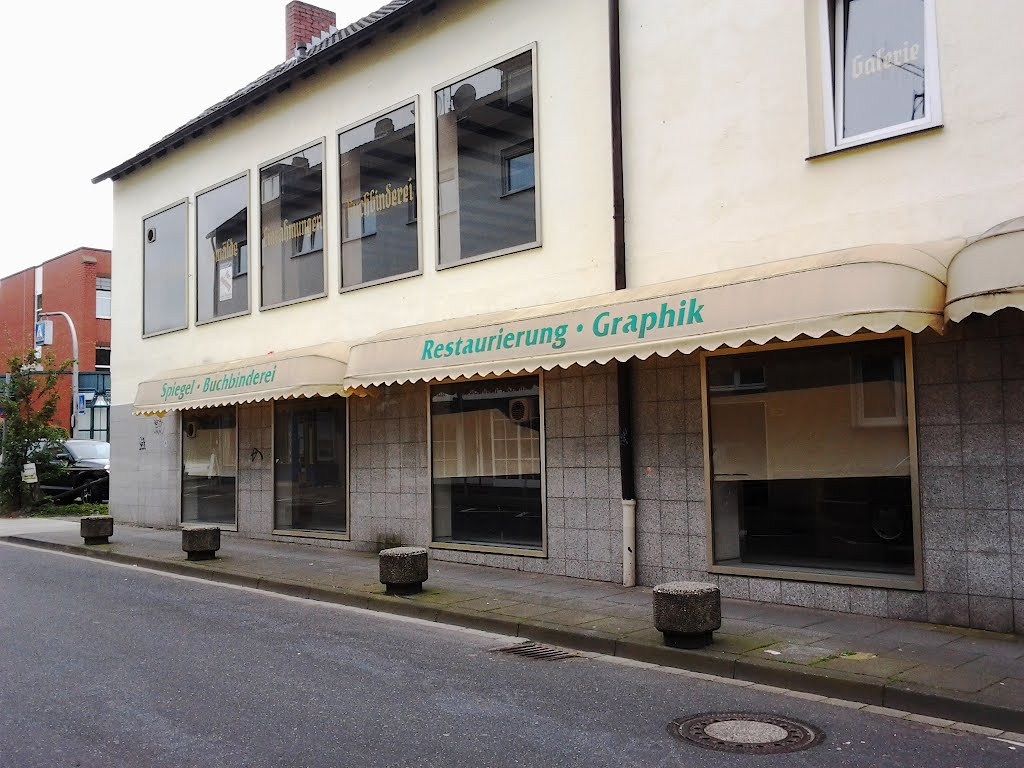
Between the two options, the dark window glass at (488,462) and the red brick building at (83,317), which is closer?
the dark window glass at (488,462)

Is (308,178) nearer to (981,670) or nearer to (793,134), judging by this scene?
(793,134)

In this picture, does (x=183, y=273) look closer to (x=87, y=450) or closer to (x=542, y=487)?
(x=87, y=450)

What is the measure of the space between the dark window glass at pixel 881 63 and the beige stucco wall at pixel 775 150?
0.32 m

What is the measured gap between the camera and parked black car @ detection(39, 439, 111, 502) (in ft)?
77.9

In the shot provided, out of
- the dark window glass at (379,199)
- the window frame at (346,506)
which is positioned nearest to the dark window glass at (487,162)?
the dark window glass at (379,199)

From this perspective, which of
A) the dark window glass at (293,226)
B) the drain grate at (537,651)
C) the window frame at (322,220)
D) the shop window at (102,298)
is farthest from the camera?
the shop window at (102,298)

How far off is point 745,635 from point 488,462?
16.4 ft

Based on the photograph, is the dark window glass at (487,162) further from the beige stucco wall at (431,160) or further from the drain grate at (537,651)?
the drain grate at (537,651)

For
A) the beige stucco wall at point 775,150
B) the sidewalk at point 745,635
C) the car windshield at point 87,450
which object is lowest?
the sidewalk at point 745,635

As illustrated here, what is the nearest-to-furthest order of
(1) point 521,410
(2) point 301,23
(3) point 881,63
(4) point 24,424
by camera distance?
(3) point 881,63 < (1) point 521,410 < (2) point 301,23 < (4) point 24,424

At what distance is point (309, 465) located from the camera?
15062mm

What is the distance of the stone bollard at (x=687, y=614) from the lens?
7.46 metres

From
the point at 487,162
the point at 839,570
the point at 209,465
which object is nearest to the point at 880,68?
the point at 839,570

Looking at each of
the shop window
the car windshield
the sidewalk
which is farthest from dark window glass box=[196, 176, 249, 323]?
the shop window
